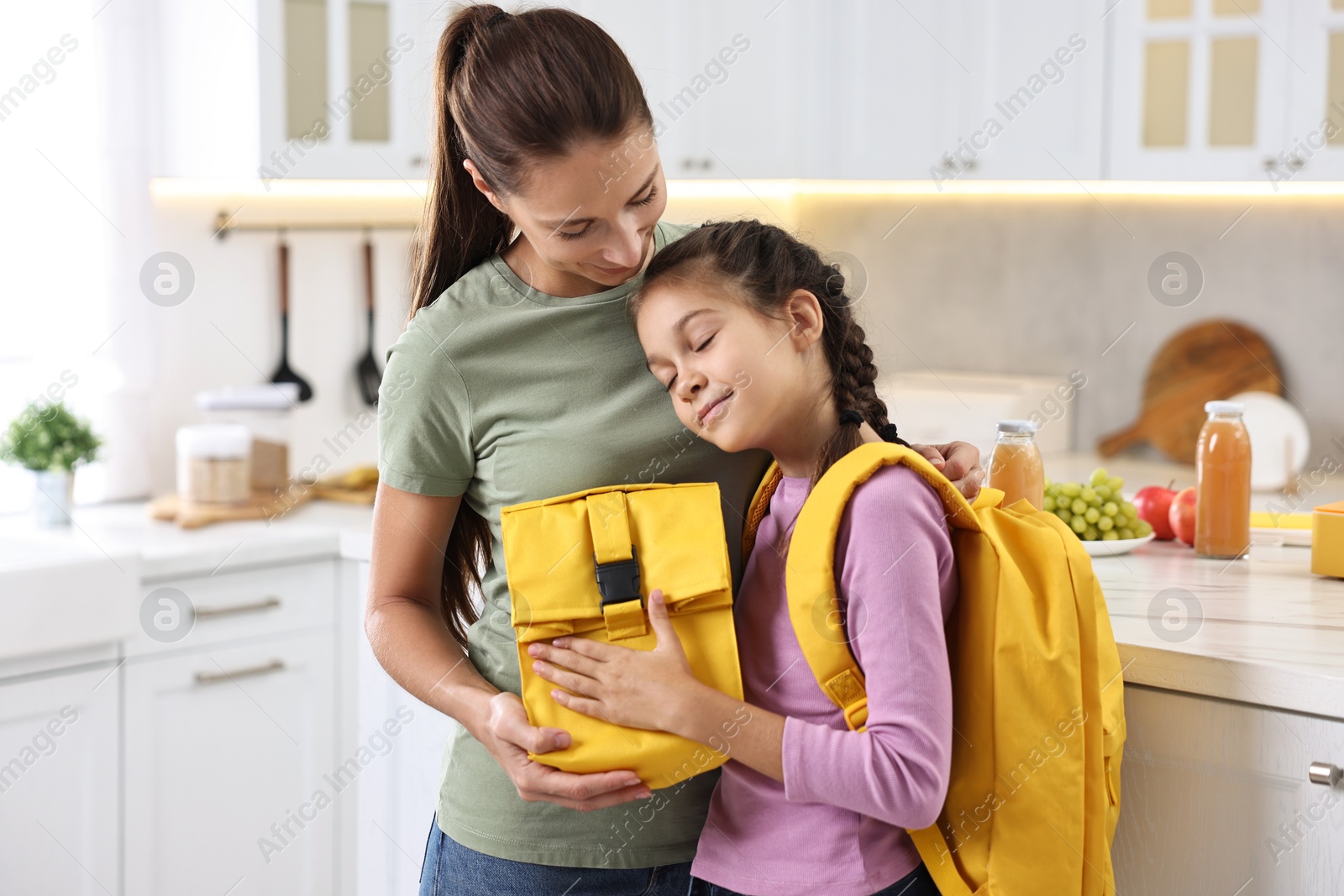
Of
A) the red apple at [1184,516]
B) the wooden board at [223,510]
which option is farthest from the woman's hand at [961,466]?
the wooden board at [223,510]

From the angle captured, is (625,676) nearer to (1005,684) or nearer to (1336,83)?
(1005,684)

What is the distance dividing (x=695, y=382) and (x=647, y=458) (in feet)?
0.35

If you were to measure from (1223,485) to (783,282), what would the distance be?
0.82 meters

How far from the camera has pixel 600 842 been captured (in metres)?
1.07

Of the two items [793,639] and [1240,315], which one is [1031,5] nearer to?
[1240,315]

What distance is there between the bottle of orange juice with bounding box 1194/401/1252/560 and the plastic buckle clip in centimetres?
89

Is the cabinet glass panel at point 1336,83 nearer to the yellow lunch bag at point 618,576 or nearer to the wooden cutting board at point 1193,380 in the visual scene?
the wooden cutting board at point 1193,380

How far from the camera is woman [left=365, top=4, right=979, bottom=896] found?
1.00 meters

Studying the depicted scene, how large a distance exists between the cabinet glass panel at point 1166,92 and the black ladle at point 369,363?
169 centimetres

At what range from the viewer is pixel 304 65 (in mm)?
2436

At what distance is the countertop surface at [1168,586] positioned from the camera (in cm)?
117

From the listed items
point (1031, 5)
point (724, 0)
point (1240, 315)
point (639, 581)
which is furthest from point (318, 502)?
point (1240, 315)

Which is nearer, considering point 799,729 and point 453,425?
point 799,729

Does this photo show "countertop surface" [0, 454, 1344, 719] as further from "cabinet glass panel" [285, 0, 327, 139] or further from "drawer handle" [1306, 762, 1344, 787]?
"cabinet glass panel" [285, 0, 327, 139]
